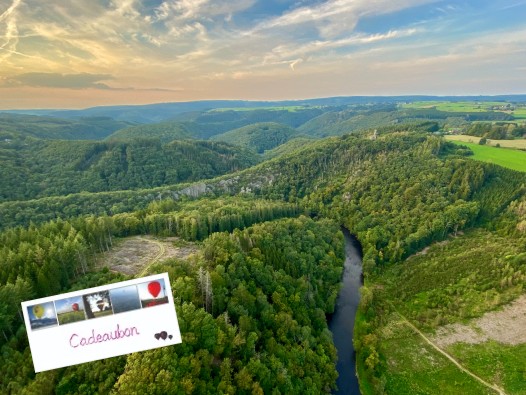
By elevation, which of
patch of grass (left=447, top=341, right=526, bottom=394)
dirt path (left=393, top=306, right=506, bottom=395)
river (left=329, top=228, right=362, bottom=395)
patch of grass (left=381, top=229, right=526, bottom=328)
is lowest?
river (left=329, top=228, right=362, bottom=395)

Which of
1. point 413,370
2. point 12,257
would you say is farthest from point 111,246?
point 413,370

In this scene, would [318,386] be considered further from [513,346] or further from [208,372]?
[513,346]

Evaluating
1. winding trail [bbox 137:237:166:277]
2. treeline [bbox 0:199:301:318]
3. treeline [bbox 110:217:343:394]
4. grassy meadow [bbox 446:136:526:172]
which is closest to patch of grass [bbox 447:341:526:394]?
treeline [bbox 110:217:343:394]

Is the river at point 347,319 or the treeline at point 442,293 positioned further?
the treeline at point 442,293

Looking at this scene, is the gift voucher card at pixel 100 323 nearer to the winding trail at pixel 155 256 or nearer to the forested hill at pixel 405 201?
the winding trail at pixel 155 256

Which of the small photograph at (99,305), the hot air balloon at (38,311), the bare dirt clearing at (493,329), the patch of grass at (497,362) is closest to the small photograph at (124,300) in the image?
the small photograph at (99,305)

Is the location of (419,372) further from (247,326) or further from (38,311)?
(38,311)

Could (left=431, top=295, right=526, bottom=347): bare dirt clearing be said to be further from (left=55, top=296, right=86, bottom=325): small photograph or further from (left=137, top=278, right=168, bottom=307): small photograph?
(left=55, top=296, right=86, bottom=325): small photograph
